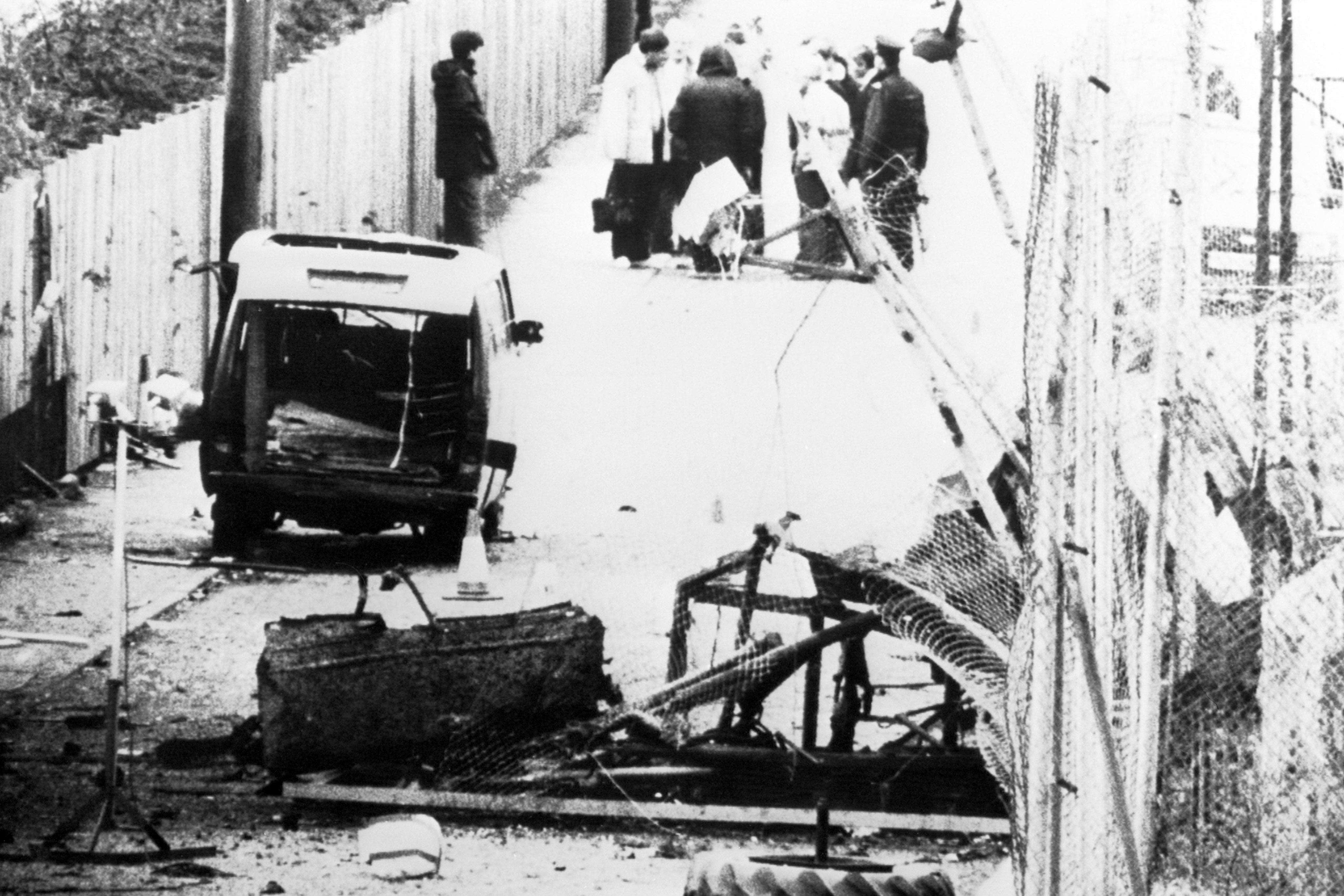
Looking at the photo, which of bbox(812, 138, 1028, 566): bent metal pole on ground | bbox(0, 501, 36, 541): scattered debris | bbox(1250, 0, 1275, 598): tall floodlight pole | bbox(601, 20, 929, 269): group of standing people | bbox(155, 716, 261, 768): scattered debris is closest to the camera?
bbox(812, 138, 1028, 566): bent metal pole on ground

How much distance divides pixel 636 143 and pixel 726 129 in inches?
29.9

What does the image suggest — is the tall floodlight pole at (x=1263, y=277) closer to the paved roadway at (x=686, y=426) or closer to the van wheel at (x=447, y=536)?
the paved roadway at (x=686, y=426)

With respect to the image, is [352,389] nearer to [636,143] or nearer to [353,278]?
[353,278]

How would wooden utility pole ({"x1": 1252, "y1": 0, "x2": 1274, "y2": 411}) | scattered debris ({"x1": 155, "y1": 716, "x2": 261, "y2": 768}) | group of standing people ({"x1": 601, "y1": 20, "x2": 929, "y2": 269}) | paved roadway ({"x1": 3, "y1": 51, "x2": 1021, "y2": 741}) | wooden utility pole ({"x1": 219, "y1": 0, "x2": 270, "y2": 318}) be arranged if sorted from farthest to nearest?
group of standing people ({"x1": 601, "y1": 20, "x2": 929, "y2": 269}), wooden utility pole ({"x1": 219, "y1": 0, "x2": 270, "y2": 318}), paved roadway ({"x1": 3, "y1": 51, "x2": 1021, "y2": 741}), scattered debris ({"x1": 155, "y1": 716, "x2": 261, "y2": 768}), wooden utility pole ({"x1": 1252, "y1": 0, "x2": 1274, "y2": 411})

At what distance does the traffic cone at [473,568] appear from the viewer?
10812 mm

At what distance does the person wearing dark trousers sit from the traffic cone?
307 inches

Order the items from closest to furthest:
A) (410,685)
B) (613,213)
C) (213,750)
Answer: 1. (410,685)
2. (213,750)
3. (613,213)

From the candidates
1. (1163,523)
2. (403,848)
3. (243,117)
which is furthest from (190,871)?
(243,117)

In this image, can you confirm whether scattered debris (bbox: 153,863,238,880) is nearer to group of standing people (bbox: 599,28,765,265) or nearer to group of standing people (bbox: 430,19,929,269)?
group of standing people (bbox: 430,19,929,269)

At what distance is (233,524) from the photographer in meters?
12.5

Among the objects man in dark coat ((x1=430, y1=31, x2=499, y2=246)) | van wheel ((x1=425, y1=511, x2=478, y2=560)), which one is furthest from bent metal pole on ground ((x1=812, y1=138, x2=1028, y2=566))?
man in dark coat ((x1=430, y1=31, x2=499, y2=246))

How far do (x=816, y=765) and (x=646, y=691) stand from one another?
1.63m

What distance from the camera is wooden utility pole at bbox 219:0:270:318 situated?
1427 cm

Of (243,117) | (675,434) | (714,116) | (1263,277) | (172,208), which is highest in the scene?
(714,116)
